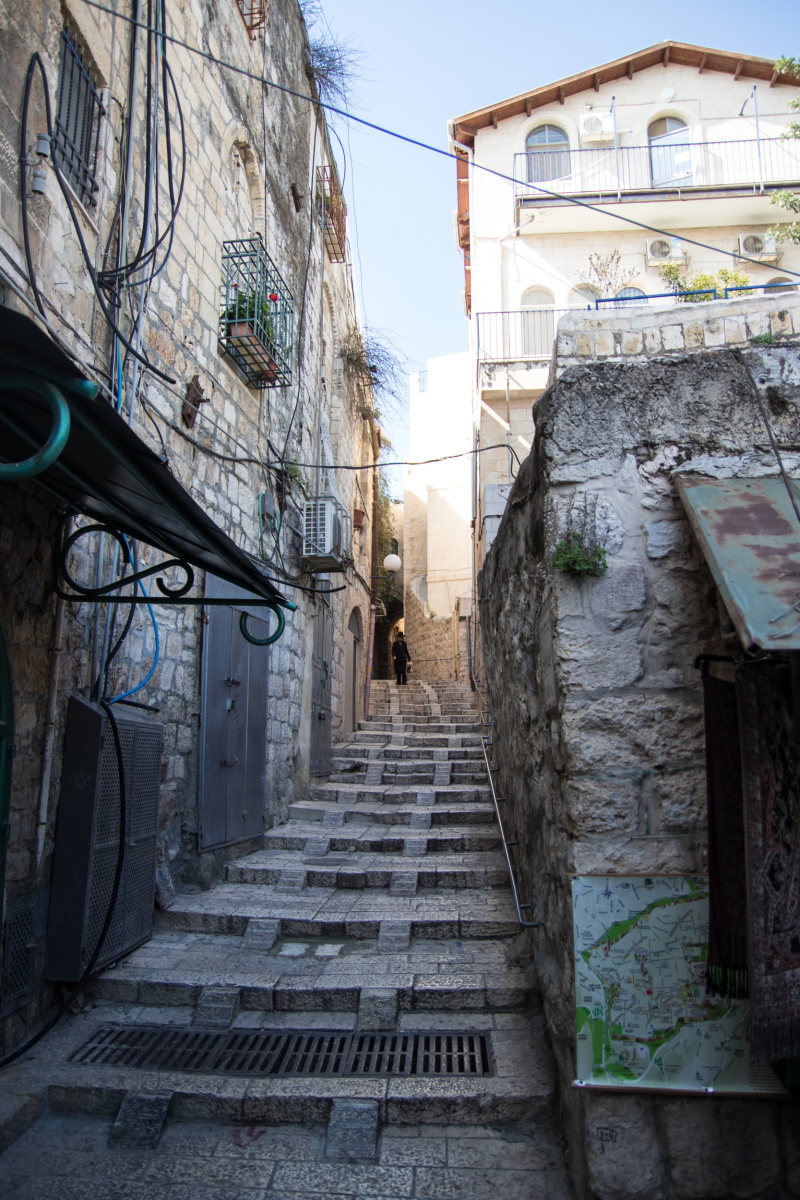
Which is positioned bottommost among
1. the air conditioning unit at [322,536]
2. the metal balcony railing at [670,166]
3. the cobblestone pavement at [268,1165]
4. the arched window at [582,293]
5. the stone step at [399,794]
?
the cobblestone pavement at [268,1165]

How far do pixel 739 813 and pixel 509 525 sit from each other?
6.91 ft

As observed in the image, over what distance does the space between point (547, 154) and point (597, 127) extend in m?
1.15

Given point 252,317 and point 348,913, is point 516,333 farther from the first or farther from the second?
point 348,913

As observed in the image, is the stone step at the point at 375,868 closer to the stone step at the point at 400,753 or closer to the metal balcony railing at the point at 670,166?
the stone step at the point at 400,753

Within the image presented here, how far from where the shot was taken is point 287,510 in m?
7.96

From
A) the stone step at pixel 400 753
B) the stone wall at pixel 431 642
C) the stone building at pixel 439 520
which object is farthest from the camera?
the stone building at pixel 439 520

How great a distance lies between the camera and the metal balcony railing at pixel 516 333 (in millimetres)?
14234

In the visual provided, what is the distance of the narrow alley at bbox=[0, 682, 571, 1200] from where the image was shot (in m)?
2.96

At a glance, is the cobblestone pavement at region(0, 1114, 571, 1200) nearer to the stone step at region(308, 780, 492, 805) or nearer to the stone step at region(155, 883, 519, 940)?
the stone step at region(155, 883, 519, 940)

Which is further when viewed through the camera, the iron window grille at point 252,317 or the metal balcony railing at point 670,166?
the metal balcony railing at point 670,166

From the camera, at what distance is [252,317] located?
6.34 m

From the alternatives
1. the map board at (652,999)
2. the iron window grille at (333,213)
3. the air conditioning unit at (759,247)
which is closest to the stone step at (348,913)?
the map board at (652,999)

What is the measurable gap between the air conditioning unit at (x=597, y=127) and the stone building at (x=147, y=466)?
29.6ft

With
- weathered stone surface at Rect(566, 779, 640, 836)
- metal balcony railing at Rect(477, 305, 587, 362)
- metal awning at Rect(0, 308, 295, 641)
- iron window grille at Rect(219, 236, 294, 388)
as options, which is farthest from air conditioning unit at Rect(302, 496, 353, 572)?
metal balcony railing at Rect(477, 305, 587, 362)
